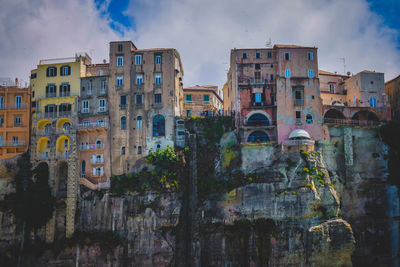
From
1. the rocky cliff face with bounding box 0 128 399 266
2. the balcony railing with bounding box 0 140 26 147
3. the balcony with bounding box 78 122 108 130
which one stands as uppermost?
the balcony with bounding box 78 122 108 130

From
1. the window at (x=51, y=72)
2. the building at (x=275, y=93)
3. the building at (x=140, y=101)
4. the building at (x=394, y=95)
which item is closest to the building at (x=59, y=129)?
the window at (x=51, y=72)

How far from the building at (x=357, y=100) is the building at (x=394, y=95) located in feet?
8.12

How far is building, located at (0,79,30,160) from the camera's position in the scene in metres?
57.9

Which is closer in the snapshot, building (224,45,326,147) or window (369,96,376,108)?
building (224,45,326,147)

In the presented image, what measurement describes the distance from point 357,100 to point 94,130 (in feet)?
109

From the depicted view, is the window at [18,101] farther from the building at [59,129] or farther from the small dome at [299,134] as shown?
the small dome at [299,134]

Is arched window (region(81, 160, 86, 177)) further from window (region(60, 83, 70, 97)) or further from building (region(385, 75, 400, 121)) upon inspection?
building (region(385, 75, 400, 121))

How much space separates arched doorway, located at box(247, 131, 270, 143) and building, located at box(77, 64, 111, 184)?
16.9 metres

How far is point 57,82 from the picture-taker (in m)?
59.4

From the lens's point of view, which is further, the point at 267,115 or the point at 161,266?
the point at 267,115

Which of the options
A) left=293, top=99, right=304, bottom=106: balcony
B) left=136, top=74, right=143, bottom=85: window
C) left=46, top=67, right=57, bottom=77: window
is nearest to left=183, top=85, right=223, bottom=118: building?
left=136, top=74, right=143, bottom=85: window

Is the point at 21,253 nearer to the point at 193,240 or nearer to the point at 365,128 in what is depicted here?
the point at 193,240

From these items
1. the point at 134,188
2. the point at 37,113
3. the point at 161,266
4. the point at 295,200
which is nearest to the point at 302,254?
the point at 295,200

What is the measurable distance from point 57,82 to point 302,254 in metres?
35.7
